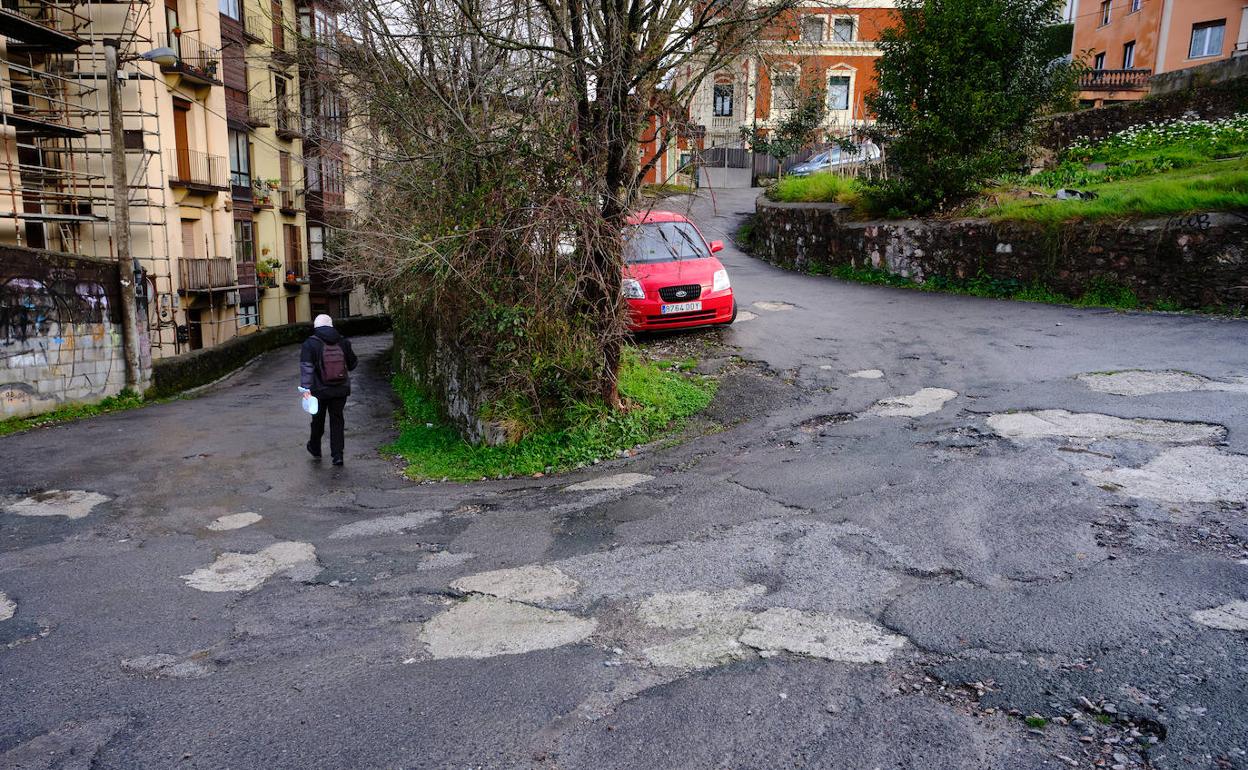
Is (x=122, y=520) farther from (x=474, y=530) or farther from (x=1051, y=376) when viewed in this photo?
(x=1051, y=376)

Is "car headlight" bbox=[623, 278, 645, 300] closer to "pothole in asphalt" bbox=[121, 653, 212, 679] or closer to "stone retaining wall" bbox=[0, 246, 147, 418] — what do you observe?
"pothole in asphalt" bbox=[121, 653, 212, 679]

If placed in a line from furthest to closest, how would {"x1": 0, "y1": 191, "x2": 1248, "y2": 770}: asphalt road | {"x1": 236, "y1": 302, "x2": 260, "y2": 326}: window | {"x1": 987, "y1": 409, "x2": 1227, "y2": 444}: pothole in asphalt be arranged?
{"x1": 236, "y1": 302, "x2": 260, "y2": 326}: window → {"x1": 987, "y1": 409, "x2": 1227, "y2": 444}: pothole in asphalt → {"x1": 0, "y1": 191, "x2": 1248, "y2": 770}: asphalt road

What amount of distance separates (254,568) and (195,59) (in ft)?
81.1

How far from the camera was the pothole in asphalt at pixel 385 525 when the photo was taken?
263 inches

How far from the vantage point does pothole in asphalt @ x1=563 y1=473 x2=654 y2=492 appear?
24.0 feet

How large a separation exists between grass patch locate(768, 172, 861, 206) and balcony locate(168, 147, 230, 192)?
17.3m

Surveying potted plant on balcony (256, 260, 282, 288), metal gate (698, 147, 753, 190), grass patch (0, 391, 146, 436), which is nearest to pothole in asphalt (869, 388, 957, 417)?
grass patch (0, 391, 146, 436)

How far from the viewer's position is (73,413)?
1456cm

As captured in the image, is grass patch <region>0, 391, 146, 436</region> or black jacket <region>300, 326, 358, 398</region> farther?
grass patch <region>0, 391, 146, 436</region>

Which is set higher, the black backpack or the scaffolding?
the scaffolding

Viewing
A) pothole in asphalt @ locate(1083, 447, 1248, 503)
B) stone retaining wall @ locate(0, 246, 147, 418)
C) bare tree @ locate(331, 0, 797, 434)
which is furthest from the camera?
stone retaining wall @ locate(0, 246, 147, 418)

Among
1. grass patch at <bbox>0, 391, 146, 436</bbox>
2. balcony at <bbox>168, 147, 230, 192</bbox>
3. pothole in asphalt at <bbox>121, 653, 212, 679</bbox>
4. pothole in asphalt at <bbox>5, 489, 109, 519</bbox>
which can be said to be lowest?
grass patch at <bbox>0, 391, 146, 436</bbox>

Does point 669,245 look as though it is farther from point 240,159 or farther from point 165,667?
point 240,159

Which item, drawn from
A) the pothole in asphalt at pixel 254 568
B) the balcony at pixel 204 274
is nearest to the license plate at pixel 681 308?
the pothole in asphalt at pixel 254 568
